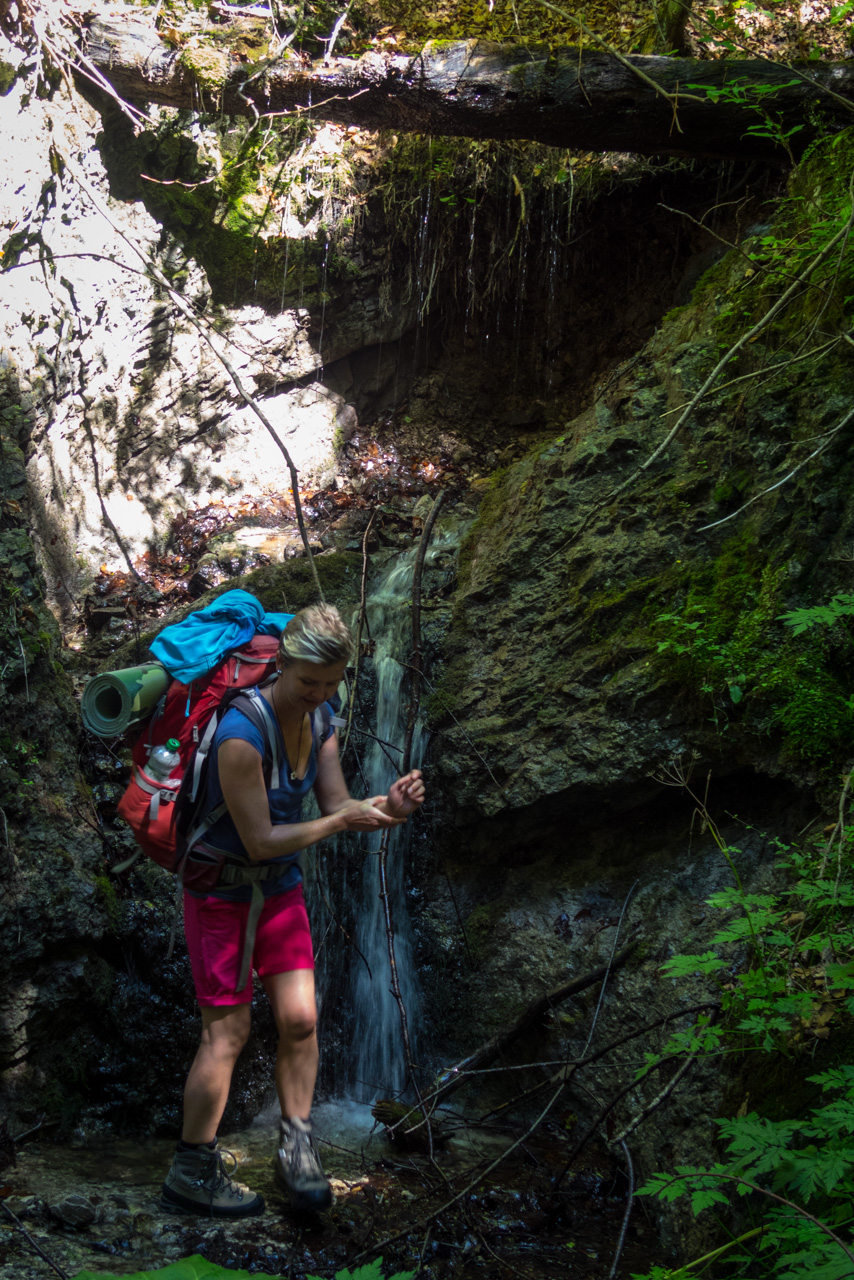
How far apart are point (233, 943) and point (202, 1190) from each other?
0.83 m

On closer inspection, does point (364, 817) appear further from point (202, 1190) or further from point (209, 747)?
point (202, 1190)

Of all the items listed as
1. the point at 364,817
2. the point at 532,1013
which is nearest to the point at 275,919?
the point at 364,817

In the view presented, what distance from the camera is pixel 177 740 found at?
2.76 metres

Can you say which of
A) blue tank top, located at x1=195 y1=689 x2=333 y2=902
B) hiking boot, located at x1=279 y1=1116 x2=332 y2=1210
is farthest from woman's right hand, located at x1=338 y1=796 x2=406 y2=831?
hiking boot, located at x1=279 y1=1116 x2=332 y2=1210

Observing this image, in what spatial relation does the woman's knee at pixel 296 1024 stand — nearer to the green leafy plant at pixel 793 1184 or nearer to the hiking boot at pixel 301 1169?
the hiking boot at pixel 301 1169

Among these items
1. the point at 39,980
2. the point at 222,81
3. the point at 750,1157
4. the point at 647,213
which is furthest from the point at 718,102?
the point at 39,980

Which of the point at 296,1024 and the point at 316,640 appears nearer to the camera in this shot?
the point at 316,640

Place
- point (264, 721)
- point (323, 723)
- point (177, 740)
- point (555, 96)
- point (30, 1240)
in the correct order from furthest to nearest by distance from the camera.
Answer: point (555, 96) → point (323, 723) → point (177, 740) → point (264, 721) → point (30, 1240)

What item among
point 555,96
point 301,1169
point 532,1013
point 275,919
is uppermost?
point 555,96

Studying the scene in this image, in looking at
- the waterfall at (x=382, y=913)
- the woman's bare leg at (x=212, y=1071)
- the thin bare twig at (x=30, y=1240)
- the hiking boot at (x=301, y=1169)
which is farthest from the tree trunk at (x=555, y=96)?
the thin bare twig at (x=30, y=1240)

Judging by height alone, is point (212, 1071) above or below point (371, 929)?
above

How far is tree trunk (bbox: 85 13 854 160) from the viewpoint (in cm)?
474

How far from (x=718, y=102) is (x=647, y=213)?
2.25 meters

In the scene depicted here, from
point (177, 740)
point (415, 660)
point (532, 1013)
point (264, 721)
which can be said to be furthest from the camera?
point (415, 660)
